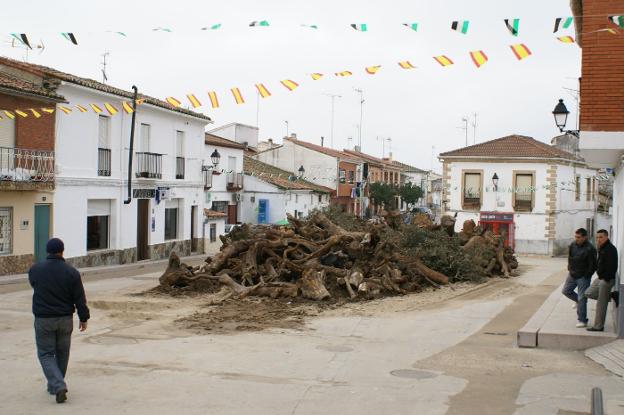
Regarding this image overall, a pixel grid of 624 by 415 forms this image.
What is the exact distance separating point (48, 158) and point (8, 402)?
16902 millimetres

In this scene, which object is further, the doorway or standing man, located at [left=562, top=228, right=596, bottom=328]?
the doorway

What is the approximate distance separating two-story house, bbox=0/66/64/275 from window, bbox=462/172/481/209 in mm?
26280

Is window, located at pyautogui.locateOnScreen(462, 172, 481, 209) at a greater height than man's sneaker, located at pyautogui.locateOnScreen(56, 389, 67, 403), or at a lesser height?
greater

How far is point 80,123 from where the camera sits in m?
24.1

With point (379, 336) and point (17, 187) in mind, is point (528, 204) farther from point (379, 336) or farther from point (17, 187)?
point (379, 336)

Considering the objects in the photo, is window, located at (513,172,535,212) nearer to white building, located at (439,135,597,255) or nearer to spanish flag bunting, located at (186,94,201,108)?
white building, located at (439,135,597,255)

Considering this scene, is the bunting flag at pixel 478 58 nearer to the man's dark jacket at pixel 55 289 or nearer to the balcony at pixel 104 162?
the man's dark jacket at pixel 55 289

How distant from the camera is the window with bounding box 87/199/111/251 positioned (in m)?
25.5

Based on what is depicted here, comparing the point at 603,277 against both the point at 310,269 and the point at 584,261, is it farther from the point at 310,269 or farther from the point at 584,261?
the point at 310,269

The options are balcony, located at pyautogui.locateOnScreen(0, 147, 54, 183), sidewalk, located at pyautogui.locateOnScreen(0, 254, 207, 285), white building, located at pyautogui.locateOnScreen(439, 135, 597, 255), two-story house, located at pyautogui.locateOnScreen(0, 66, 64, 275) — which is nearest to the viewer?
sidewalk, located at pyautogui.locateOnScreen(0, 254, 207, 285)

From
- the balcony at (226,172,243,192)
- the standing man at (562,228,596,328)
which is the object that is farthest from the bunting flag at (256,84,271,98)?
the balcony at (226,172,243,192)

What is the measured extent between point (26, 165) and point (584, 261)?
1701 centimetres

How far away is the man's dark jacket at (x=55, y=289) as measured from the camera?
6754mm

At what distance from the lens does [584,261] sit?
410 inches
